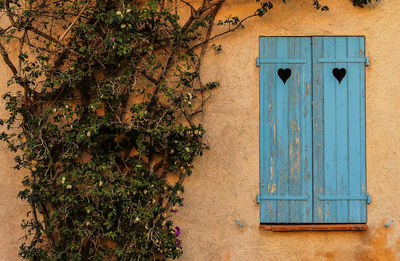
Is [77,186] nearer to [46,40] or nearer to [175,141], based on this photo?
[175,141]

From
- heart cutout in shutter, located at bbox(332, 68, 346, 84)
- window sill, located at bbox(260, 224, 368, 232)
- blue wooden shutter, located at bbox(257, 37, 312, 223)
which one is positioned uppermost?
heart cutout in shutter, located at bbox(332, 68, 346, 84)

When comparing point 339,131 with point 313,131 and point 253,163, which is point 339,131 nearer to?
point 313,131

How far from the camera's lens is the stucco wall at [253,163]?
3.99 m

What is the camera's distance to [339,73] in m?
4.05

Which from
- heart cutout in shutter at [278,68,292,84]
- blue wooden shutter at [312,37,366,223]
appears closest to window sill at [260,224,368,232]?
blue wooden shutter at [312,37,366,223]

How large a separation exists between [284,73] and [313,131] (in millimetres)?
627

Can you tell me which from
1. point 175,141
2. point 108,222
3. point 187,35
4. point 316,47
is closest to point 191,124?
point 175,141

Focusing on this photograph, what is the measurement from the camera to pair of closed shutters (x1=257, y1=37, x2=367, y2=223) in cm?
400

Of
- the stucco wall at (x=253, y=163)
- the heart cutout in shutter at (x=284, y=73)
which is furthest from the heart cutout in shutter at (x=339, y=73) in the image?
the heart cutout in shutter at (x=284, y=73)

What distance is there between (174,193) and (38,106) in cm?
153

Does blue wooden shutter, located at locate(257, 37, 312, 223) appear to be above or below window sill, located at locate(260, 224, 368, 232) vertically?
above

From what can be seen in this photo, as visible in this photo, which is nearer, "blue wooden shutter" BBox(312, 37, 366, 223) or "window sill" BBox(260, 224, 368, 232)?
"window sill" BBox(260, 224, 368, 232)

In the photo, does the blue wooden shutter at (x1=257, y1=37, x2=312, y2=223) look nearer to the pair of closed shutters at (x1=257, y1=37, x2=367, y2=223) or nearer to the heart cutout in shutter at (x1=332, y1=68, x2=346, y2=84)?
the pair of closed shutters at (x1=257, y1=37, x2=367, y2=223)

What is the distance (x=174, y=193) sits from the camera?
3826mm
